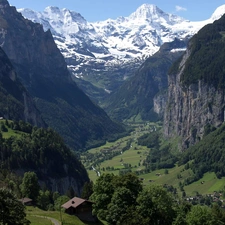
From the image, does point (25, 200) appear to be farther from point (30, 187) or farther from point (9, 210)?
point (9, 210)

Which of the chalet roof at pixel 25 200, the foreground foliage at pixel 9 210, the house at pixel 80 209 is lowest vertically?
the chalet roof at pixel 25 200

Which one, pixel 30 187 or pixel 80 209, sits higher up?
pixel 80 209

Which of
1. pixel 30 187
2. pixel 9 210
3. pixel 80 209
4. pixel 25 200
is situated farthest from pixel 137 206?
pixel 30 187

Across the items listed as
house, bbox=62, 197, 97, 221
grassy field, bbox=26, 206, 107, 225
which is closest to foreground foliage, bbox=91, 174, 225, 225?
house, bbox=62, 197, 97, 221

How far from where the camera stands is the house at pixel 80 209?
346 ft

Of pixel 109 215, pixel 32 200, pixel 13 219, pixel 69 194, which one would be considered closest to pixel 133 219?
pixel 109 215

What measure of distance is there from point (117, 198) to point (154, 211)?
913 centimetres

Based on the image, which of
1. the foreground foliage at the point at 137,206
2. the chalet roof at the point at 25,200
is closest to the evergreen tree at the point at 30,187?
the chalet roof at the point at 25,200

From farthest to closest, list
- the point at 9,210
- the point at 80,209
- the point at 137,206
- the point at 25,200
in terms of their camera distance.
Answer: the point at 25,200
the point at 80,209
the point at 137,206
the point at 9,210

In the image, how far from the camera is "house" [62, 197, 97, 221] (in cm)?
10561

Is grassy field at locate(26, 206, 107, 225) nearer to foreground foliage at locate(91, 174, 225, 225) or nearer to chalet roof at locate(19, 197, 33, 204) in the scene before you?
foreground foliage at locate(91, 174, 225, 225)

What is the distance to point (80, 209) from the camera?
349 ft

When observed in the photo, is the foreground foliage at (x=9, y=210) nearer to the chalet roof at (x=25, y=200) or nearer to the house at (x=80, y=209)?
the house at (x=80, y=209)

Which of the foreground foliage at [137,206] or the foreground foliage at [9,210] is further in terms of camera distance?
the foreground foliage at [137,206]
